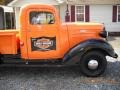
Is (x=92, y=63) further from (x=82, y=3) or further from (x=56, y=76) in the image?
(x=82, y=3)

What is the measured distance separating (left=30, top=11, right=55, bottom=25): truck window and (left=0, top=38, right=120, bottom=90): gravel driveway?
1727mm

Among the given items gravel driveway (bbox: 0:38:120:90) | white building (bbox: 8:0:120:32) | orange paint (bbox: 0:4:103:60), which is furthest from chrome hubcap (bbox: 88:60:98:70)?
white building (bbox: 8:0:120:32)

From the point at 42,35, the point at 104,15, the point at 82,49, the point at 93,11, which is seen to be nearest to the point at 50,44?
the point at 42,35

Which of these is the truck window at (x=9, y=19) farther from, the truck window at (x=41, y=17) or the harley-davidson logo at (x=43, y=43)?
the harley-davidson logo at (x=43, y=43)

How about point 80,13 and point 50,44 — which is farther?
point 80,13

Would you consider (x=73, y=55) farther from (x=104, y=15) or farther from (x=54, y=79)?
(x=104, y=15)

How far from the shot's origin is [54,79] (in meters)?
9.58

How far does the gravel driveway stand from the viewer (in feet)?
28.8

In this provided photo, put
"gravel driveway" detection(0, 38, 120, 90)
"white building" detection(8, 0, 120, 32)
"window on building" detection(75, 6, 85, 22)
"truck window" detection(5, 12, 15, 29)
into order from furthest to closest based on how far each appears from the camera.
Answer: "truck window" detection(5, 12, 15, 29)
"window on building" detection(75, 6, 85, 22)
"white building" detection(8, 0, 120, 32)
"gravel driveway" detection(0, 38, 120, 90)

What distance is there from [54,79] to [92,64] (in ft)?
4.21

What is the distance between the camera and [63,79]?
958 centimetres

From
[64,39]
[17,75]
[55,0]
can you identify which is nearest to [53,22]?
[64,39]

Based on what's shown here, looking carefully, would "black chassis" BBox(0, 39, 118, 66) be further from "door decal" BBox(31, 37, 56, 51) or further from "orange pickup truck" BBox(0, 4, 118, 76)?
"door decal" BBox(31, 37, 56, 51)

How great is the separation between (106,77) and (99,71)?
0.29 metres
